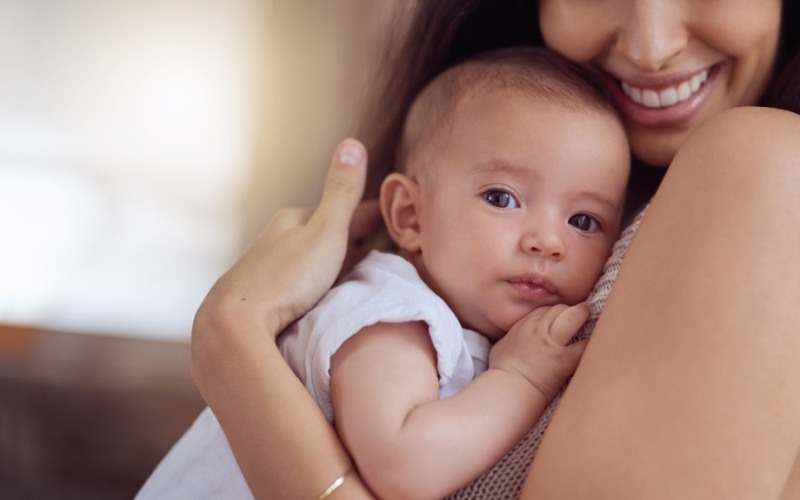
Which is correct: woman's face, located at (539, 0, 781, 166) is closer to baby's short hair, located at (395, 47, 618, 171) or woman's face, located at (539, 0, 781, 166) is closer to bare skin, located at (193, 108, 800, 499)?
baby's short hair, located at (395, 47, 618, 171)

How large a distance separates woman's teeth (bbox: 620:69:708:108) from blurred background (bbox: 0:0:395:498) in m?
2.50

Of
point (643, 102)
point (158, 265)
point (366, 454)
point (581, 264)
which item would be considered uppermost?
point (643, 102)

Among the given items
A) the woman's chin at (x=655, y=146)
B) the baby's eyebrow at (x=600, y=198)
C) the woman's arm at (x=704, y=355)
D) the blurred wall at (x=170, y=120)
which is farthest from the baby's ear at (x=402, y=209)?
the blurred wall at (x=170, y=120)

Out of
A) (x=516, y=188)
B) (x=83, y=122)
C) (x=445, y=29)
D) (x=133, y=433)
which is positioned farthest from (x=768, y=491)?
(x=83, y=122)

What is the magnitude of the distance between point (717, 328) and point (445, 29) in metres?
0.97

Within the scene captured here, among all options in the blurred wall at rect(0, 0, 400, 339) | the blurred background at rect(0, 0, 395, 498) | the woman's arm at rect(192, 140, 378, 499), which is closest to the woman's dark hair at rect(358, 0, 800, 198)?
the woman's arm at rect(192, 140, 378, 499)

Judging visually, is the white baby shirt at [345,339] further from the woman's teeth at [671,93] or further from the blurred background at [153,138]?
the blurred background at [153,138]

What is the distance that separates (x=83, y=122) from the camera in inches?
163

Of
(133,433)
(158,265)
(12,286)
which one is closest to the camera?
(133,433)

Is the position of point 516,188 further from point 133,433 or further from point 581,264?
point 133,433

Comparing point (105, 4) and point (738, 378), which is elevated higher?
point (738, 378)

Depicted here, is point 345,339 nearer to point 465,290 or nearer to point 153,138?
point 465,290

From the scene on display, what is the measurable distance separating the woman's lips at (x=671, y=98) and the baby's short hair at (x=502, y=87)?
49 millimetres

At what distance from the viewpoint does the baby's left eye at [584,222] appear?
128 centimetres
